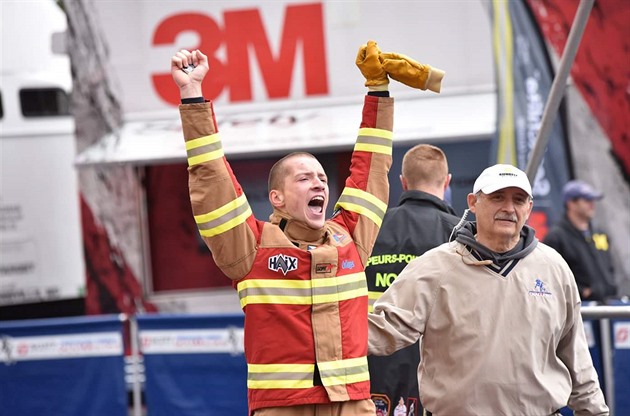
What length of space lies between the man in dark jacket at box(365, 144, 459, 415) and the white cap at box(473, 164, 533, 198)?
131 centimetres

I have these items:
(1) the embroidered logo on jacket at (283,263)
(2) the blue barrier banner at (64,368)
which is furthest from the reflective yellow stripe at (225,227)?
(2) the blue barrier banner at (64,368)

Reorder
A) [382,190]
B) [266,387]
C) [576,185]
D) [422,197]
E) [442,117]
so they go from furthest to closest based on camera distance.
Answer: [442,117]
[576,185]
[422,197]
[382,190]
[266,387]

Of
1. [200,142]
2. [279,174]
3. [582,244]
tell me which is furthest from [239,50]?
[200,142]

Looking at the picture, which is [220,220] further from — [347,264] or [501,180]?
[501,180]

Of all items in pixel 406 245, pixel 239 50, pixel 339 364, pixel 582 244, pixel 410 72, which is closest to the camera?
pixel 339 364

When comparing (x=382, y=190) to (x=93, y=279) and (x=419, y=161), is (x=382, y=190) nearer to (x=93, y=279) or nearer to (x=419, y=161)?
(x=419, y=161)

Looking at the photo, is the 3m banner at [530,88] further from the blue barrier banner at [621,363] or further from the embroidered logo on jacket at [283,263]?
the embroidered logo on jacket at [283,263]

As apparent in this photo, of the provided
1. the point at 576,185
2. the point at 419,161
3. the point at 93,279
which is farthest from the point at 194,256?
the point at 419,161

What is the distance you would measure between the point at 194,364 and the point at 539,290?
14.9ft

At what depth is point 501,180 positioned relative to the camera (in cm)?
454

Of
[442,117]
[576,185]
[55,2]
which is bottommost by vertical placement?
[576,185]

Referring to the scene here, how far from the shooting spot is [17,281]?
10922 mm

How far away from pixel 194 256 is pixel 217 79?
181 centimetres

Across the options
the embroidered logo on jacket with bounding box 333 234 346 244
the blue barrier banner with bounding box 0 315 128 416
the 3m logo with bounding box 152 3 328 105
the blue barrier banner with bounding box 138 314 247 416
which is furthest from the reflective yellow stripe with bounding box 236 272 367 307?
the 3m logo with bounding box 152 3 328 105
